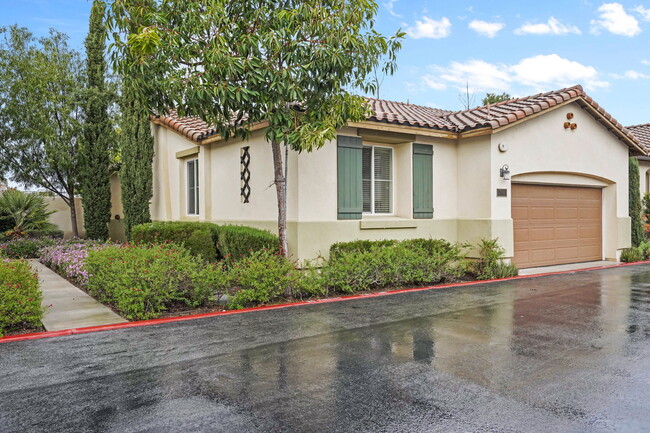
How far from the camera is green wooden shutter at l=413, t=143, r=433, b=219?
11773 millimetres

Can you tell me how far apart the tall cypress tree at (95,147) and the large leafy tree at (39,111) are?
0.56m

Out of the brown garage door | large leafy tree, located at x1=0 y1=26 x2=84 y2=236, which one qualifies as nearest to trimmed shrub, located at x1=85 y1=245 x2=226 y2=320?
the brown garage door

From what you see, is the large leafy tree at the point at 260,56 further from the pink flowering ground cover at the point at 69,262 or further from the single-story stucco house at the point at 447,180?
the pink flowering ground cover at the point at 69,262

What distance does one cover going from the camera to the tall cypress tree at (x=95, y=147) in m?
17.2

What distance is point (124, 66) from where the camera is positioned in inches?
332

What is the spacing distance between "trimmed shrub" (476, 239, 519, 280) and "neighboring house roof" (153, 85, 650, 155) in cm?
280

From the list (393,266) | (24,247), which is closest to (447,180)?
(393,266)

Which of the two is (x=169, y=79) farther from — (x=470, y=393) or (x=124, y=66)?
(x=470, y=393)

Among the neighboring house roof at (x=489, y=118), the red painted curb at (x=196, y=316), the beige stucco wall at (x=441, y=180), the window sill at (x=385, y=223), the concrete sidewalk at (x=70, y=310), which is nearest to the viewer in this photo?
the red painted curb at (x=196, y=316)

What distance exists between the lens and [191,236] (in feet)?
35.9

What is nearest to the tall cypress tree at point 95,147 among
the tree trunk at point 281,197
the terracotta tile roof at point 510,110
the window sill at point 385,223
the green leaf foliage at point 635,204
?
the tree trunk at point 281,197

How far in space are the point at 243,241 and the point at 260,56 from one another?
374 centimetres

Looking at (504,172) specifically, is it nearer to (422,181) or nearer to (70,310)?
(422,181)

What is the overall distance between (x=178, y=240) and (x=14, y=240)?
9327mm
